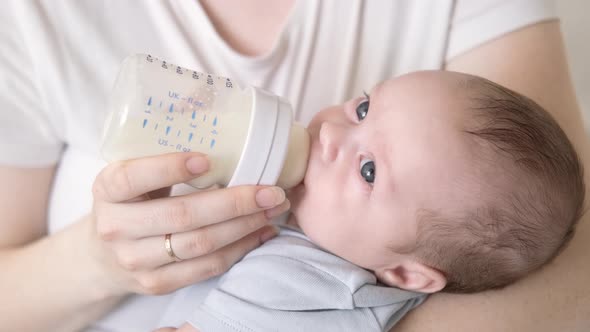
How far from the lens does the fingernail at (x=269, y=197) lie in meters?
0.84

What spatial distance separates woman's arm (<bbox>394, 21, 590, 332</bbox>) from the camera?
3.19ft

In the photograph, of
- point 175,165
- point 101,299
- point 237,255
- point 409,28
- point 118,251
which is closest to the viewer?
point 175,165

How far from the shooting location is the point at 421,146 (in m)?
0.92

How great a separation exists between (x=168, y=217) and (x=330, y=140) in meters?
0.31

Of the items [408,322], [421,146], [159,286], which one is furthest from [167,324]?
[421,146]

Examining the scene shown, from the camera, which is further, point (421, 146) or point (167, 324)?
point (167, 324)

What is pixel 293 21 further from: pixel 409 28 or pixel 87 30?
pixel 87 30

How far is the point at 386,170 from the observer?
94cm

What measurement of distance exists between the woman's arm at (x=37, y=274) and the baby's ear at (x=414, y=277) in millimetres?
572

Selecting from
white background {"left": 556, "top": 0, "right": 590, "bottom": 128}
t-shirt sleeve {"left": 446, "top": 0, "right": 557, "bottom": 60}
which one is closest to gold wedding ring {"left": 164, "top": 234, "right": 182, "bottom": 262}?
t-shirt sleeve {"left": 446, "top": 0, "right": 557, "bottom": 60}

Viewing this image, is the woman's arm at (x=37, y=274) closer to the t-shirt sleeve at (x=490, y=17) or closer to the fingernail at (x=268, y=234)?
the fingernail at (x=268, y=234)

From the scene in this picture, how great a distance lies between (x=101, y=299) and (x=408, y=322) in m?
0.62

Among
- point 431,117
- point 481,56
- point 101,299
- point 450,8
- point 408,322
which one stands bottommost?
point 408,322

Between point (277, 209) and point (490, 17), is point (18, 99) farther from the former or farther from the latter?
point (490, 17)
